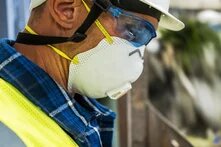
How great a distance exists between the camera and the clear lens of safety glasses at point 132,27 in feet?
4.01

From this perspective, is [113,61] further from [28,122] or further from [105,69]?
[28,122]

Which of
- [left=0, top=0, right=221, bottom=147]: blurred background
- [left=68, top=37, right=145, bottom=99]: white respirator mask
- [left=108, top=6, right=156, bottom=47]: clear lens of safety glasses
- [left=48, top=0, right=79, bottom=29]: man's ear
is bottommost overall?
[left=0, top=0, right=221, bottom=147]: blurred background

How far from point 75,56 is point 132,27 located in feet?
0.53

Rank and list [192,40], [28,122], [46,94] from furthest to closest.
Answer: [192,40] → [46,94] → [28,122]

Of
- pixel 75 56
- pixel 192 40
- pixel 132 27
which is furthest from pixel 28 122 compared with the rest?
pixel 192 40

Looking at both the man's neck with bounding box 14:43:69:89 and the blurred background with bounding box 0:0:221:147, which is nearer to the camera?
the man's neck with bounding box 14:43:69:89

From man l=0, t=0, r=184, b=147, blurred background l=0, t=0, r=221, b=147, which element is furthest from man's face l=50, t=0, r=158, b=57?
blurred background l=0, t=0, r=221, b=147

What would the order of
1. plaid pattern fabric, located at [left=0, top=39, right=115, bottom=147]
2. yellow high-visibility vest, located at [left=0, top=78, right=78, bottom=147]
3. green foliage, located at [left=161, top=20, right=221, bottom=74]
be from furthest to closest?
green foliage, located at [left=161, top=20, right=221, bottom=74], plaid pattern fabric, located at [left=0, top=39, right=115, bottom=147], yellow high-visibility vest, located at [left=0, top=78, right=78, bottom=147]

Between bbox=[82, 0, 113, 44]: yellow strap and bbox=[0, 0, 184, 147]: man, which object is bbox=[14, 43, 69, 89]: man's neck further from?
bbox=[82, 0, 113, 44]: yellow strap

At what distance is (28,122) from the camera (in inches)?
40.8

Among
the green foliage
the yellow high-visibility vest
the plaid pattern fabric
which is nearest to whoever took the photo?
the yellow high-visibility vest

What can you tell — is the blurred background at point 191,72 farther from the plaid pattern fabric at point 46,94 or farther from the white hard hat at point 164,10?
the plaid pattern fabric at point 46,94

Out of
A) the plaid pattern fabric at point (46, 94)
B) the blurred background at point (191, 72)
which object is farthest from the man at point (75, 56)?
the blurred background at point (191, 72)

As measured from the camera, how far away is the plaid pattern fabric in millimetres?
1134
